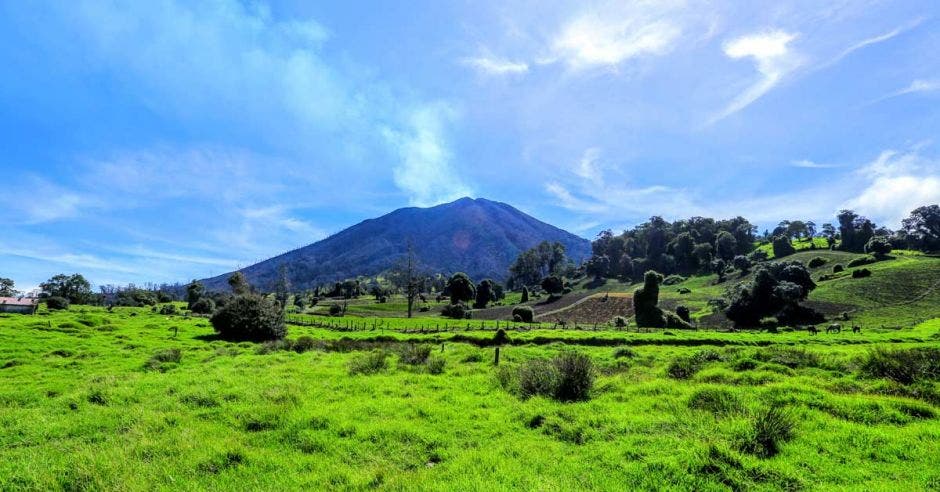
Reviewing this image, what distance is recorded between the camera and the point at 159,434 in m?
12.5

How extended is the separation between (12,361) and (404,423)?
3015cm

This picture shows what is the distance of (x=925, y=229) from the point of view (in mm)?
127312

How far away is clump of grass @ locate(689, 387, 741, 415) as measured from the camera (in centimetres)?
1290

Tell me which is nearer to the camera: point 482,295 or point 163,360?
point 163,360

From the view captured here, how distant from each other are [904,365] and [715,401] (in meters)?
8.54

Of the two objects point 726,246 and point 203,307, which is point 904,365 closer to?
point 203,307

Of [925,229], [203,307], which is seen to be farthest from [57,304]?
[925,229]

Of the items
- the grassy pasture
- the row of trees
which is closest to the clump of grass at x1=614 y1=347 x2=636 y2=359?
the grassy pasture

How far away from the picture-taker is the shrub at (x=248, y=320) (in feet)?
144

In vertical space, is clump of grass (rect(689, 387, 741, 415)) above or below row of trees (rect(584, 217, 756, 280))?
below

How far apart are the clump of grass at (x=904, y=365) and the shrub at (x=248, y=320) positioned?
4648cm

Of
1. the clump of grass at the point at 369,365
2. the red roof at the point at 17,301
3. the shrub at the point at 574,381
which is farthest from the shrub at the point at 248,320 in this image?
the red roof at the point at 17,301

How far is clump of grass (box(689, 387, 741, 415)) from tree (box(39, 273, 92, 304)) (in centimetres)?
17285

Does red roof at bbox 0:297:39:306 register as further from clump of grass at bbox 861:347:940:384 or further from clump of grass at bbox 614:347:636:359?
clump of grass at bbox 861:347:940:384
